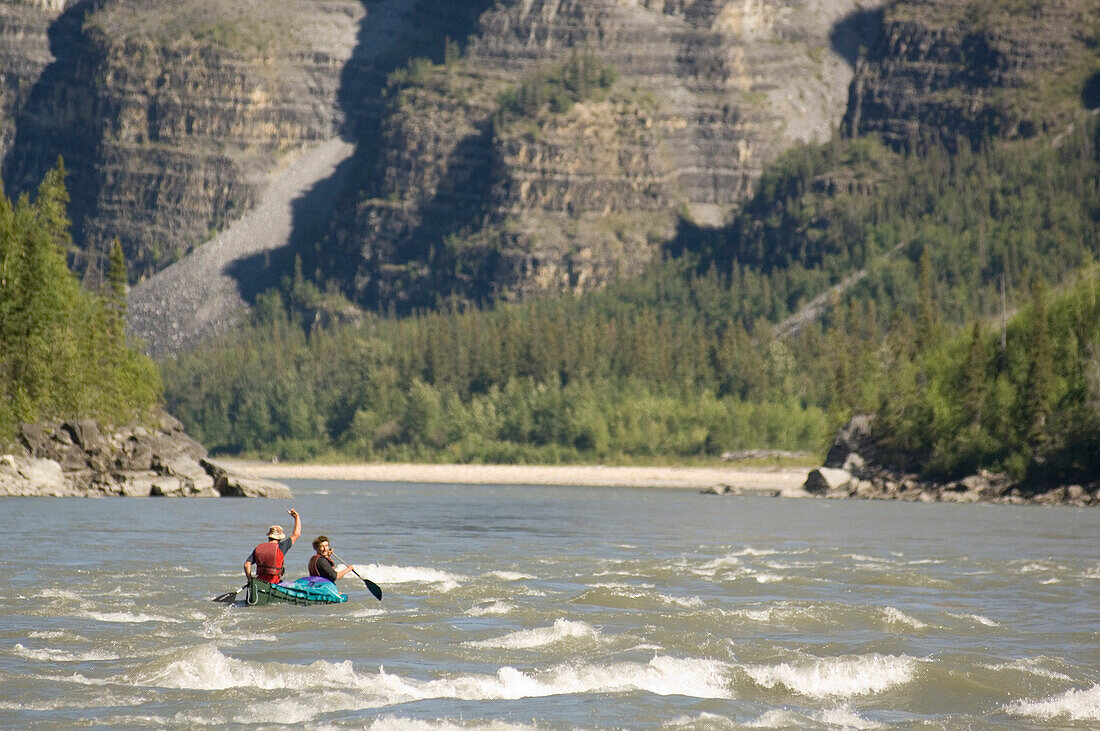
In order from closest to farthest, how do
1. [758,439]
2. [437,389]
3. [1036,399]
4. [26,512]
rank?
[26,512], [1036,399], [758,439], [437,389]

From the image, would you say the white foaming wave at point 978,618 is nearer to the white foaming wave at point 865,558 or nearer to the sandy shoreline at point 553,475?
the white foaming wave at point 865,558

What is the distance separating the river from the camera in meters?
25.7

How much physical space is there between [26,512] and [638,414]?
11003 centimetres

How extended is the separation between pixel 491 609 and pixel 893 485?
81.4m

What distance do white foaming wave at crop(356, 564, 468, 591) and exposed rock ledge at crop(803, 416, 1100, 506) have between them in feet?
207

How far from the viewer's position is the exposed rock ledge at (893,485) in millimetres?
99500

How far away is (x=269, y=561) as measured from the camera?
3759cm

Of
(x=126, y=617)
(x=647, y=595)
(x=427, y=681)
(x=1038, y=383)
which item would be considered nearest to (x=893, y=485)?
(x=1038, y=383)

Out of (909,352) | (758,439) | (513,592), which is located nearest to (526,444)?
(758,439)

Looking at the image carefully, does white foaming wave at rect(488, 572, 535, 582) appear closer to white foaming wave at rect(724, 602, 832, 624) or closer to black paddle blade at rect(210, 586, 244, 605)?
white foaming wave at rect(724, 602, 832, 624)

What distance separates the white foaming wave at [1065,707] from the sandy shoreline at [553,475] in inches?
3903

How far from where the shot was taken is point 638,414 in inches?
6821

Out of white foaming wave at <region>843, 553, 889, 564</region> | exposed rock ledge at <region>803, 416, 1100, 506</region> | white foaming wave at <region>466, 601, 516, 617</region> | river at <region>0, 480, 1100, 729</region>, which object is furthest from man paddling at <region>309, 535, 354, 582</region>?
exposed rock ledge at <region>803, 416, 1100, 506</region>

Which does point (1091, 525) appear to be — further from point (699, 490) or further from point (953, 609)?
point (699, 490)
